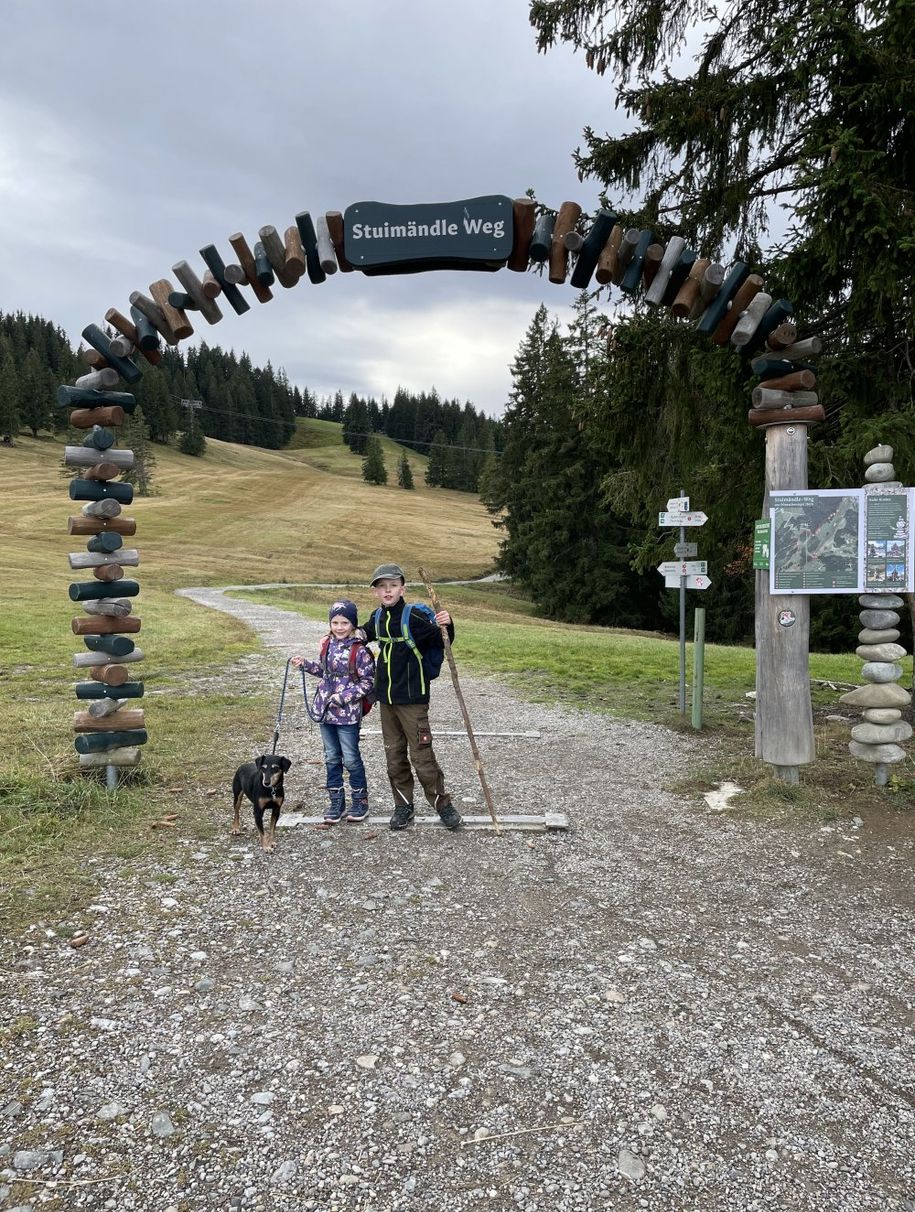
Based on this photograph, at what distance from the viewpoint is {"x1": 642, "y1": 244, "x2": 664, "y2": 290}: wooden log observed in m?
6.71

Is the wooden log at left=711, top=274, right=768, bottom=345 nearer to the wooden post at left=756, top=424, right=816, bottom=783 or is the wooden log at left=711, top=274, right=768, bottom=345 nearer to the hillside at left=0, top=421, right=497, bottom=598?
the wooden post at left=756, top=424, right=816, bottom=783

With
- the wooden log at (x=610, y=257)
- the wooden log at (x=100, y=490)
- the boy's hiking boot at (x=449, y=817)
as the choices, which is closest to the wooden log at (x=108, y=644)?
the wooden log at (x=100, y=490)

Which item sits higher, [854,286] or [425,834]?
[854,286]

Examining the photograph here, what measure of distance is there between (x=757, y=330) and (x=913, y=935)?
5159mm

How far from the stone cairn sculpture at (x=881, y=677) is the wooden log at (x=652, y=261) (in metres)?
2.61

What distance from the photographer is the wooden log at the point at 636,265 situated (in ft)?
21.9

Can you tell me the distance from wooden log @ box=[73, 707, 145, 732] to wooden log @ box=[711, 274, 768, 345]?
252 inches

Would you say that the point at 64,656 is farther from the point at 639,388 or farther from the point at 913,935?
the point at 913,935

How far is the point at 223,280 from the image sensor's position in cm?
677

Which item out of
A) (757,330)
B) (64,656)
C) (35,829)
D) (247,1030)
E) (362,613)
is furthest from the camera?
(362,613)

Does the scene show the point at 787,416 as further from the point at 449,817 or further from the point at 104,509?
the point at 104,509

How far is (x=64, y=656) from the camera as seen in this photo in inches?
592

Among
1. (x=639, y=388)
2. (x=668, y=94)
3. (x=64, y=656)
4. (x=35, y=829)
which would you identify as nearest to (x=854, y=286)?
(x=639, y=388)

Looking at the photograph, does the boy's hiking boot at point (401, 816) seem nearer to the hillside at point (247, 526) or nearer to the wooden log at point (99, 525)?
the wooden log at point (99, 525)
